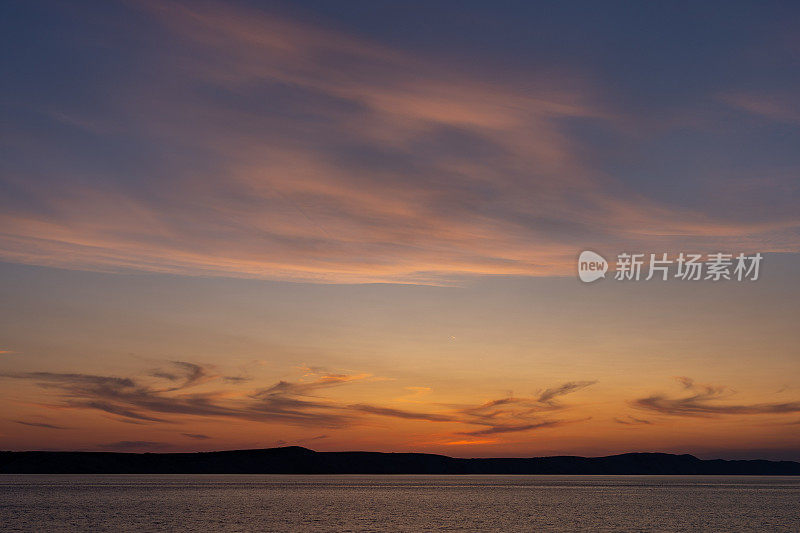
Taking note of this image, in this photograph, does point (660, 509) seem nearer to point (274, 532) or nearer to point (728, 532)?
point (728, 532)

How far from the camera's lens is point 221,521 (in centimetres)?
13312

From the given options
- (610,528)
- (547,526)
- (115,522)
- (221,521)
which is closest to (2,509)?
(115,522)

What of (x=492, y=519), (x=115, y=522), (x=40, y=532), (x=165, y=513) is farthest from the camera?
(x=165, y=513)

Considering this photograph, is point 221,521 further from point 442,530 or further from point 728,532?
point 728,532

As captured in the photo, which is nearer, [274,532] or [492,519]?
[274,532]

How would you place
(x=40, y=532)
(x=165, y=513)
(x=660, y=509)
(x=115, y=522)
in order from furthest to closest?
(x=660, y=509)
(x=165, y=513)
(x=115, y=522)
(x=40, y=532)

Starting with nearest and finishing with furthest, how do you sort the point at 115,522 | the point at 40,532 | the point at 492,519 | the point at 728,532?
the point at 40,532 < the point at 728,532 < the point at 115,522 < the point at 492,519

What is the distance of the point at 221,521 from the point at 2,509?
6546 cm

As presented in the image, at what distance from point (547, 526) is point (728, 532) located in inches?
1116

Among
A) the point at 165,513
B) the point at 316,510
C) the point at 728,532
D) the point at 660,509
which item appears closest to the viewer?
the point at 728,532

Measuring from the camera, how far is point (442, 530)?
116938 millimetres


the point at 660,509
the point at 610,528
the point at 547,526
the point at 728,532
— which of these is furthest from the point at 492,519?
the point at 660,509

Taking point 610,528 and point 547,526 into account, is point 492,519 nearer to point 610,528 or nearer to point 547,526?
point 547,526

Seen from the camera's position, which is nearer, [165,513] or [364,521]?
[364,521]
